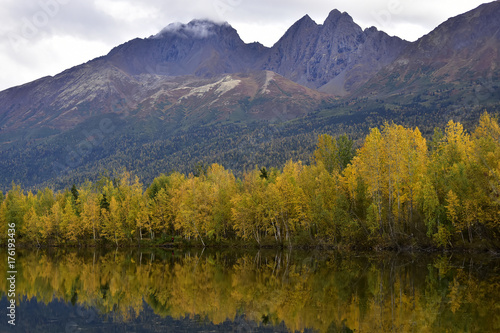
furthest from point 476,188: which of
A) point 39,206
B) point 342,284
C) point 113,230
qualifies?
point 39,206

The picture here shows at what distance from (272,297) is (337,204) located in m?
39.8

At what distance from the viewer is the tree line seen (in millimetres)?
65188

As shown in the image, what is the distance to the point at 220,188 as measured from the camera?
105 meters

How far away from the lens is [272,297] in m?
39.6

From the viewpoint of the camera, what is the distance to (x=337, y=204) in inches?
3034

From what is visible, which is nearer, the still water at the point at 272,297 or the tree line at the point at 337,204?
the still water at the point at 272,297

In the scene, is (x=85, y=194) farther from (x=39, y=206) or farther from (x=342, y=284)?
(x=342, y=284)

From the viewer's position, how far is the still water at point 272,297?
30.8m

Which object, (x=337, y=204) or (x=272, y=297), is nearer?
(x=272, y=297)

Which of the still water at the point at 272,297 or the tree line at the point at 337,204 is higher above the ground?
the tree line at the point at 337,204

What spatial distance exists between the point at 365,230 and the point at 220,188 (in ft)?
131

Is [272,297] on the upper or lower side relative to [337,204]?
lower

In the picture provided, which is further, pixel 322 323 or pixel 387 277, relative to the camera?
pixel 387 277

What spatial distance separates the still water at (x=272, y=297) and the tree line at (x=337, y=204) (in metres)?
7.46
